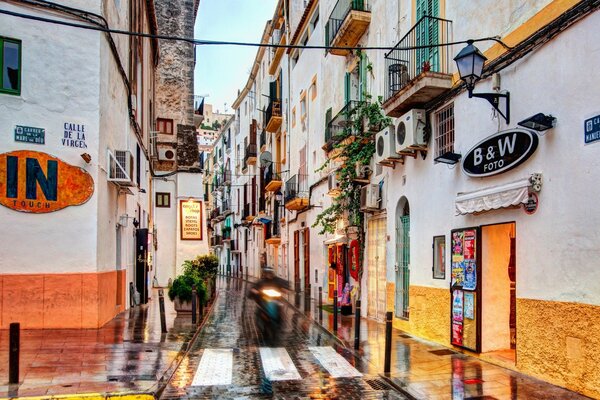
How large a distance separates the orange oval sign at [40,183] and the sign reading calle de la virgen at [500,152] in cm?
846

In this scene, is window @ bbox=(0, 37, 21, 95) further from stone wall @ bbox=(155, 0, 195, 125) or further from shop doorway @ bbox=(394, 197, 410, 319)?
stone wall @ bbox=(155, 0, 195, 125)

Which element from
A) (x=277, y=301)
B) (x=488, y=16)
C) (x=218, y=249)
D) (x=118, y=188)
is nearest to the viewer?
(x=488, y=16)

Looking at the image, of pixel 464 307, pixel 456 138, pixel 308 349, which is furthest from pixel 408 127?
pixel 308 349

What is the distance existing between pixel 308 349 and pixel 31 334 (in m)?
5.80

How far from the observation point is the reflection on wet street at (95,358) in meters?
7.63

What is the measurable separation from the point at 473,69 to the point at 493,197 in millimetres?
2090

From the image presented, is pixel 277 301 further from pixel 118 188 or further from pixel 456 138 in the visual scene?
pixel 456 138

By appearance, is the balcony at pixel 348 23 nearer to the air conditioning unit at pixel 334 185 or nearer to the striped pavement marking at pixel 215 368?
the air conditioning unit at pixel 334 185

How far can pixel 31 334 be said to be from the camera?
38.6 feet

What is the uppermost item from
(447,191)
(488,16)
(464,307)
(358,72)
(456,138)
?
(358,72)

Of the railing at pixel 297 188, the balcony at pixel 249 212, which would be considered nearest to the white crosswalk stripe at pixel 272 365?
the railing at pixel 297 188

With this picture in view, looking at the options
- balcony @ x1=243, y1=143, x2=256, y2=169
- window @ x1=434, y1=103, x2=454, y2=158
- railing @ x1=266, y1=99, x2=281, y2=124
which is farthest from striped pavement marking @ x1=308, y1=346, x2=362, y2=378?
balcony @ x1=243, y1=143, x2=256, y2=169

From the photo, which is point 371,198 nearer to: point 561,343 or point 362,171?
point 362,171

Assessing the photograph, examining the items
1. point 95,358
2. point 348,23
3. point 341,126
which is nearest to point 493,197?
point 95,358
